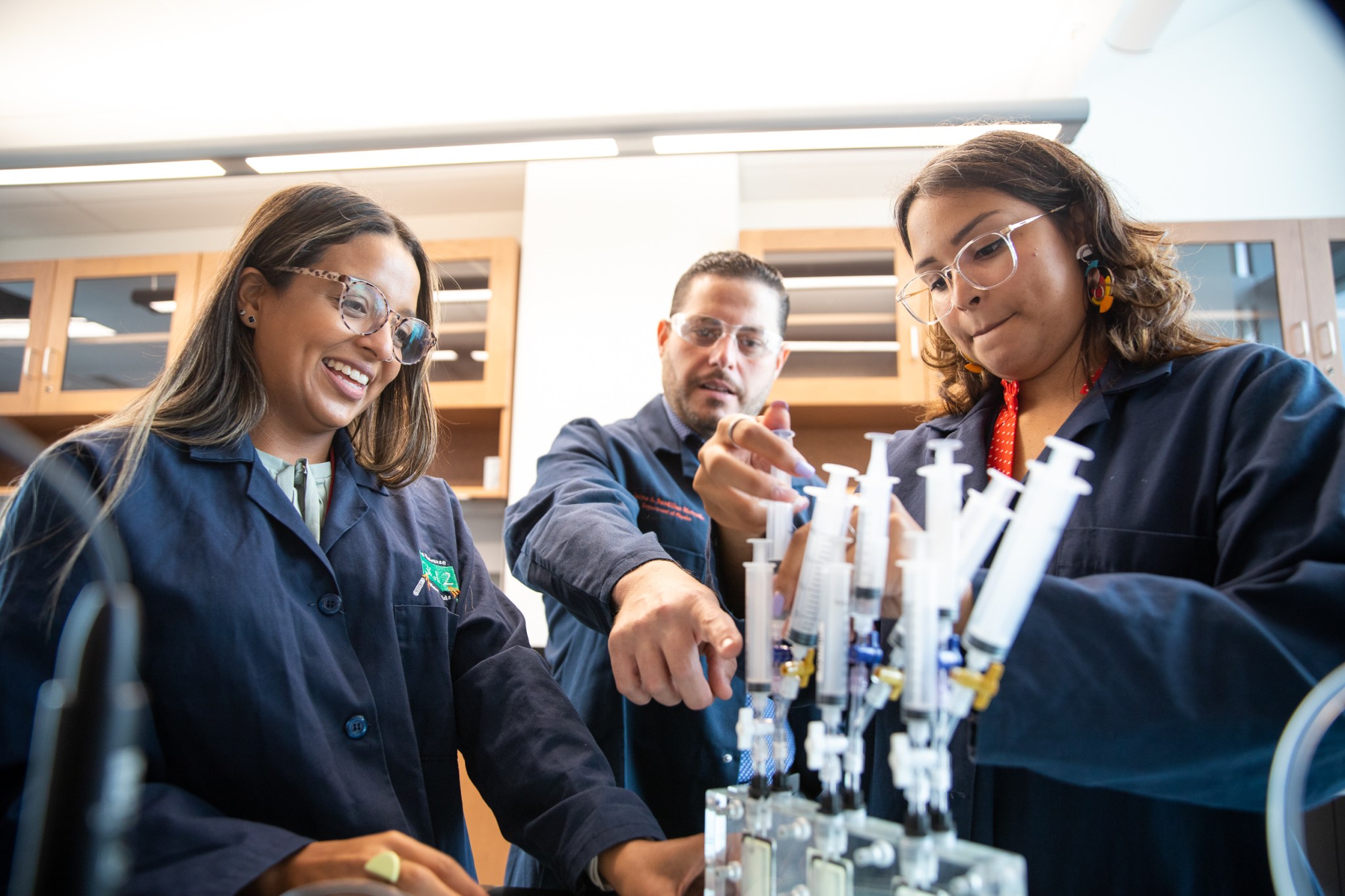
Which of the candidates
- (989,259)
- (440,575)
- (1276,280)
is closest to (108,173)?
(440,575)

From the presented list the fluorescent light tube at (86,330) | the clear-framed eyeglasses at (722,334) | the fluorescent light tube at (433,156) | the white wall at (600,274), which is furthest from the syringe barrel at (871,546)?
the fluorescent light tube at (86,330)

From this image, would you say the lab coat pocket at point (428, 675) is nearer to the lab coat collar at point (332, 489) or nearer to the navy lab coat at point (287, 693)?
the navy lab coat at point (287, 693)

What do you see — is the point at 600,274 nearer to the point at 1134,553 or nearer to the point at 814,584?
the point at 1134,553

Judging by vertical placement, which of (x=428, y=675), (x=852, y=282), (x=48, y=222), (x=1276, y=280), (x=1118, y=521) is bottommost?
(x=428, y=675)

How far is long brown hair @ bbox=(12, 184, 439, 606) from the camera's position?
1.00 metres

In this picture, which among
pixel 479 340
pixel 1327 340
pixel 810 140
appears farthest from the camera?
pixel 479 340

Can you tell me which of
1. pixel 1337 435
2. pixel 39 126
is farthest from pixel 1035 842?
pixel 39 126

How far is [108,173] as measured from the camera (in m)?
2.82

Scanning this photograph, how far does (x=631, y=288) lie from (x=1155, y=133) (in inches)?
84.3

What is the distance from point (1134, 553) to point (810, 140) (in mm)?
1997

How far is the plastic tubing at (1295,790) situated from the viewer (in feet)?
1.68

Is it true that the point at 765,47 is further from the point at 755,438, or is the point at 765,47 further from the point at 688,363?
the point at 755,438

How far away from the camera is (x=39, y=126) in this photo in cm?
341

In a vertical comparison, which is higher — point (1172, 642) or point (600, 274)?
point (600, 274)
